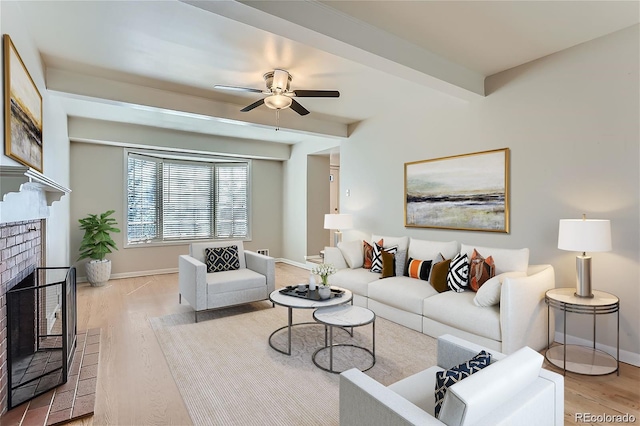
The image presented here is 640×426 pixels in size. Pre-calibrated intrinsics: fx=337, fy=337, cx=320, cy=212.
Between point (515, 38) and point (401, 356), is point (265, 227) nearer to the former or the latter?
point (401, 356)

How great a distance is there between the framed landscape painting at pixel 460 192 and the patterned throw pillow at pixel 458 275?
27.4 inches

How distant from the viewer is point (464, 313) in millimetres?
3057

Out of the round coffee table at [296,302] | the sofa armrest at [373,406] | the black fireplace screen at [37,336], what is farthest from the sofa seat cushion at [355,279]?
the black fireplace screen at [37,336]

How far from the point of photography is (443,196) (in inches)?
173

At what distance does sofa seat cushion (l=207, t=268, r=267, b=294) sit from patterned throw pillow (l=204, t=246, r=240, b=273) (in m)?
0.10

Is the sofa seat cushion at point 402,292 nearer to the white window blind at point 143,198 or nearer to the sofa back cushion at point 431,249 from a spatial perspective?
the sofa back cushion at point 431,249

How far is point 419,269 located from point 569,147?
194cm

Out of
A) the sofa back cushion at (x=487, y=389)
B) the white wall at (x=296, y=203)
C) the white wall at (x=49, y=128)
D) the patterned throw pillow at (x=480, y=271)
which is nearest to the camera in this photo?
the sofa back cushion at (x=487, y=389)

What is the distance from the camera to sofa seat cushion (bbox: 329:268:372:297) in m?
4.18

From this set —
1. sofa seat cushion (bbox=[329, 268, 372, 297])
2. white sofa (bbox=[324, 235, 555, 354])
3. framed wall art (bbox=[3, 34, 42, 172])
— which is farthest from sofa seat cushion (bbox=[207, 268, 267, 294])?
framed wall art (bbox=[3, 34, 42, 172])

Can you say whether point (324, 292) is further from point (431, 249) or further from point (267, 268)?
point (431, 249)

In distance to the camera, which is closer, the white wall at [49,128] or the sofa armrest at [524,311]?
the white wall at [49,128]

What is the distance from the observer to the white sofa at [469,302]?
281 cm

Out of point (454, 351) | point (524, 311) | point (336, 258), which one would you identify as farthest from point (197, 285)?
point (524, 311)
